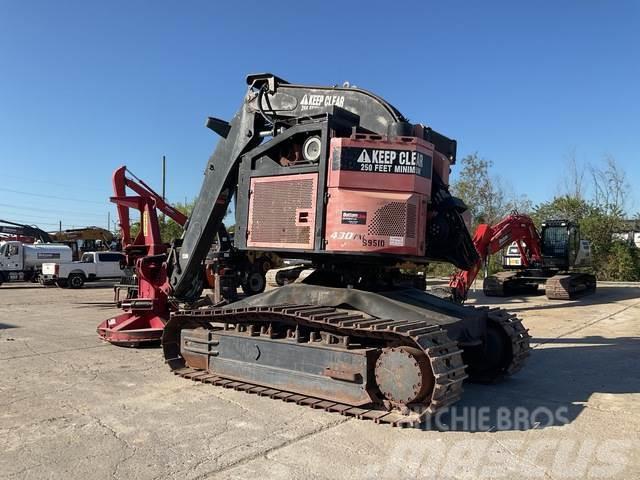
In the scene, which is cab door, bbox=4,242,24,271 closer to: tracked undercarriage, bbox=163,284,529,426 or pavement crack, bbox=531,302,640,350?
tracked undercarriage, bbox=163,284,529,426

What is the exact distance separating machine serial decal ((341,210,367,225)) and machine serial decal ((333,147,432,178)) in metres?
0.46

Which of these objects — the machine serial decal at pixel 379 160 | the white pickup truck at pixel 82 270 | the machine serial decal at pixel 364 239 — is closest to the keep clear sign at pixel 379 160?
the machine serial decal at pixel 379 160

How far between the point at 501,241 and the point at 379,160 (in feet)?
45.8

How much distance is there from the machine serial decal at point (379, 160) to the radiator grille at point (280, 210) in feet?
1.61

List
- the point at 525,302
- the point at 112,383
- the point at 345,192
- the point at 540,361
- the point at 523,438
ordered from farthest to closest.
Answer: the point at 525,302 → the point at 540,361 → the point at 112,383 → the point at 345,192 → the point at 523,438

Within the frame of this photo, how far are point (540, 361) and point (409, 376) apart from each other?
4302mm

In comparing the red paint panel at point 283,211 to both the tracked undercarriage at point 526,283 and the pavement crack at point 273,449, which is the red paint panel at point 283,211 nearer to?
the pavement crack at point 273,449

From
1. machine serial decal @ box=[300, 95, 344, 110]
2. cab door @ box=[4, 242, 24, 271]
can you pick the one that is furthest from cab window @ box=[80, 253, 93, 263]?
machine serial decal @ box=[300, 95, 344, 110]

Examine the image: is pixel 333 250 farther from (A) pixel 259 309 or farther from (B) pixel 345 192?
(A) pixel 259 309

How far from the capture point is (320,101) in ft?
22.0

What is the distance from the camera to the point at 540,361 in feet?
27.8

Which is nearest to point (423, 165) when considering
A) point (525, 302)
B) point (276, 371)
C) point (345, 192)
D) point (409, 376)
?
point (345, 192)

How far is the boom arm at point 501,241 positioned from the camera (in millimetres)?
15867

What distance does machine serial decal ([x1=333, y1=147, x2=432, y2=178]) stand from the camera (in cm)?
583
